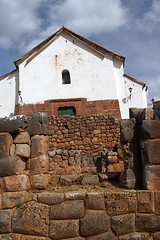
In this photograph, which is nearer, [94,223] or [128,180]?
[94,223]

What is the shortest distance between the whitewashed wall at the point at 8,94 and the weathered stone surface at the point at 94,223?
17.4 meters

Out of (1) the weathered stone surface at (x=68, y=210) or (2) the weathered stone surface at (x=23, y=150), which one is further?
(2) the weathered stone surface at (x=23, y=150)

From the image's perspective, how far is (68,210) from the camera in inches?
190

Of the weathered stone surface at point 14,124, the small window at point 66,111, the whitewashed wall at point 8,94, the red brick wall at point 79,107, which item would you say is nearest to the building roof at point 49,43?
the whitewashed wall at point 8,94

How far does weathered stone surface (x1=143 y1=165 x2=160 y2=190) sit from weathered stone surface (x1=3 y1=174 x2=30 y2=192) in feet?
6.56

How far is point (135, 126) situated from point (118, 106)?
14736mm

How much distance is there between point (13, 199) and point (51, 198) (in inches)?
25.2

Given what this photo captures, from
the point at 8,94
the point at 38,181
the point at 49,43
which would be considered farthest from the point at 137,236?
the point at 49,43

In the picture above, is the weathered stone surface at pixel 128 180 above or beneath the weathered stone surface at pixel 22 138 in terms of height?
beneath

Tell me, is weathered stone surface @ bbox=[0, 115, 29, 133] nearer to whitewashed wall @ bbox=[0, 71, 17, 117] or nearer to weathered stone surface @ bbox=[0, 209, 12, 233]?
weathered stone surface @ bbox=[0, 209, 12, 233]

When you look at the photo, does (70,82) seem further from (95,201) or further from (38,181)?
(95,201)

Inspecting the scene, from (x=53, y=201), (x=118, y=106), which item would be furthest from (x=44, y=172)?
(x=118, y=106)

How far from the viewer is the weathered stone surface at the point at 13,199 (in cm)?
500

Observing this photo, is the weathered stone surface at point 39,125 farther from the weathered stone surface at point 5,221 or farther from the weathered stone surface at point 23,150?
the weathered stone surface at point 5,221
